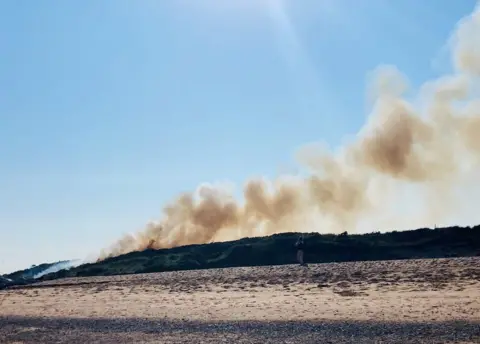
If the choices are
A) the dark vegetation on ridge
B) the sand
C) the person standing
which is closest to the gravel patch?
the sand

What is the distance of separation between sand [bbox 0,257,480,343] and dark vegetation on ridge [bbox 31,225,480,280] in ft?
33.6

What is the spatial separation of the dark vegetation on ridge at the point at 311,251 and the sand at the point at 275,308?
1024 cm

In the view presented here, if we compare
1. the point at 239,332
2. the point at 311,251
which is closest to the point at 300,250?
the point at 311,251

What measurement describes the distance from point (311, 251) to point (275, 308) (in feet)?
86.1

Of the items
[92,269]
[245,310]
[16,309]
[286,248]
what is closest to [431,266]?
[245,310]

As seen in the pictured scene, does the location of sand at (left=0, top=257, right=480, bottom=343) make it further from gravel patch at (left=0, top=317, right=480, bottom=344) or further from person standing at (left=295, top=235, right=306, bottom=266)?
person standing at (left=295, top=235, right=306, bottom=266)

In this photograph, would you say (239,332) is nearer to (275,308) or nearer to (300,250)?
(275,308)

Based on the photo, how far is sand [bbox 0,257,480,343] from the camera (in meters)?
18.6

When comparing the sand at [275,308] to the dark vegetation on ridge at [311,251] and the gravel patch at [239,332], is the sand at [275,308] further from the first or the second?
the dark vegetation on ridge at [311,251]

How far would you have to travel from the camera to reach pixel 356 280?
3039cm

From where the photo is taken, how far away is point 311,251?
163ft

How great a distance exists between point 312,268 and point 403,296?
13474 millimetres

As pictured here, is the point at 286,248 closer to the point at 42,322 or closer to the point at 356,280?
the point at 356,280

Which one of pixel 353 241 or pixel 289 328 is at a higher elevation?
pixel 353 241
